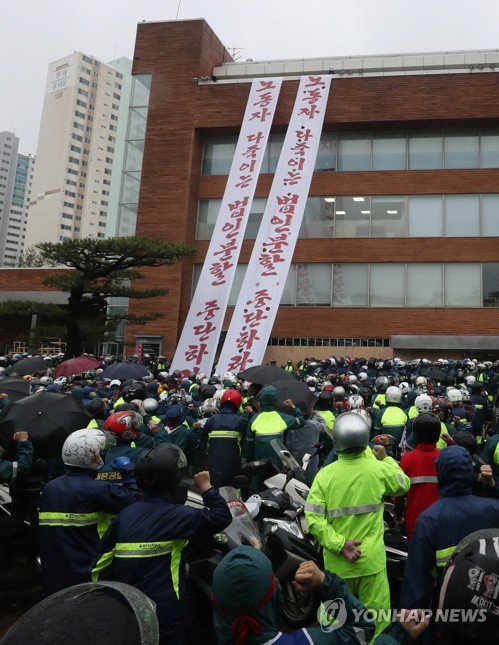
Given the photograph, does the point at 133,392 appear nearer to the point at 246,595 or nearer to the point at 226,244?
the point at 246,595

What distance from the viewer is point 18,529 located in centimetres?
471

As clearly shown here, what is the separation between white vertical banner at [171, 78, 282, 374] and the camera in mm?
19281

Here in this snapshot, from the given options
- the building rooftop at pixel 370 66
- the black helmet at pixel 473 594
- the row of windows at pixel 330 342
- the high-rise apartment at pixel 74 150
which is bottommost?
the black helmet at pixel 473 594

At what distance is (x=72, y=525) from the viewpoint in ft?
11.8

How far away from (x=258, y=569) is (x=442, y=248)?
80.9 ft

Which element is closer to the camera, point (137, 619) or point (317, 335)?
point (137, 619)

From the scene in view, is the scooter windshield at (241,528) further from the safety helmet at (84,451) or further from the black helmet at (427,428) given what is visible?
the black helmet at (427,428)

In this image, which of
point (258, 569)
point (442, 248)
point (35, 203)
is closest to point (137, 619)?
point (258, 569)

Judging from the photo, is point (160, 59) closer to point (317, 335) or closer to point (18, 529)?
point (317, 335)

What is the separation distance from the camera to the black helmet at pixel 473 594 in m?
1.79

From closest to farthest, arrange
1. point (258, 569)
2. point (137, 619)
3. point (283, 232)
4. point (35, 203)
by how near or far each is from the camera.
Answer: point (137, 619) < point (258, 569) < point (283, 232) < point (35, 203)

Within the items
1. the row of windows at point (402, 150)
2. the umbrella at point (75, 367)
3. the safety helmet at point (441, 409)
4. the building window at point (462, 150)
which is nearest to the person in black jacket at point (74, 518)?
the safety helmet at point (441, 409)

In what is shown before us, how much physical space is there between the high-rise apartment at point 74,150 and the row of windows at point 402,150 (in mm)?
71564

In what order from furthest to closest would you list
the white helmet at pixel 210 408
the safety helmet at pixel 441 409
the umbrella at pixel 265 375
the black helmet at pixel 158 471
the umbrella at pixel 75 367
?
the umbrella at pixel 75 367 → the umbrella at pixel 265 375 → the white helmet at pixel 210 408 → the safety helmet at pixel 441 409 → the black helmet at pixel 158 471
